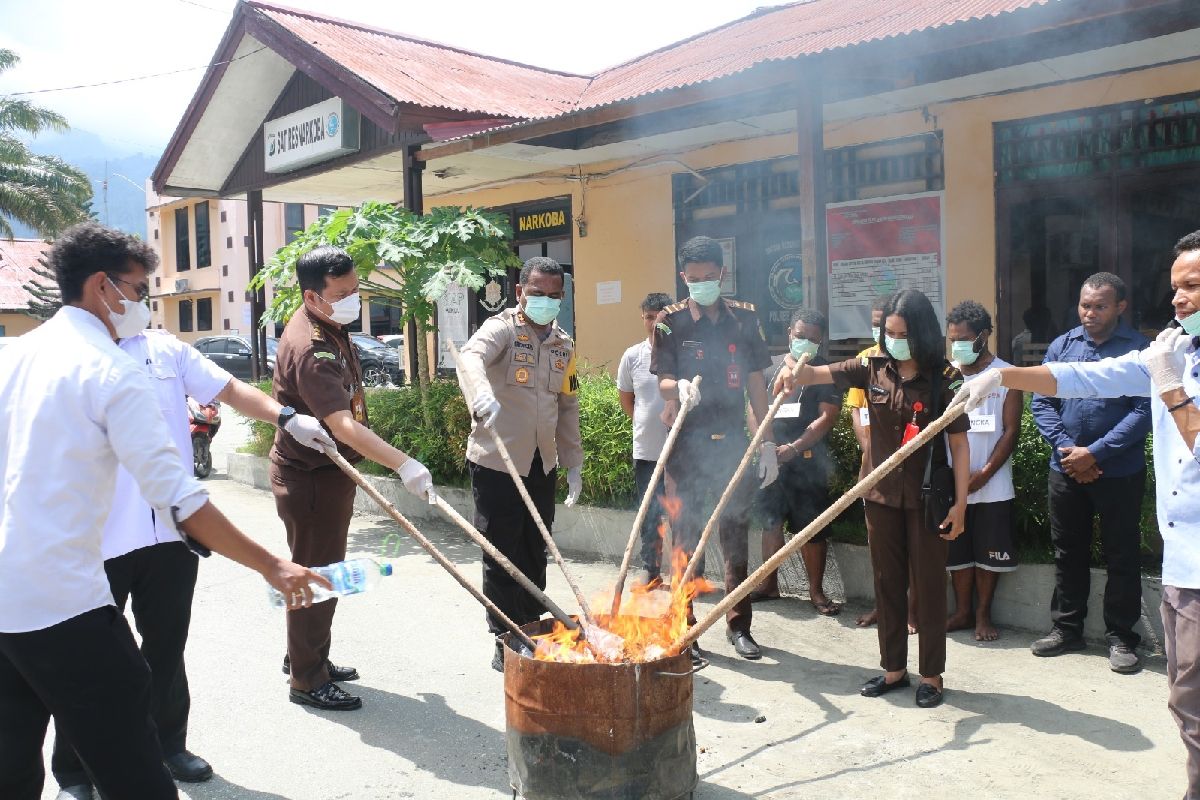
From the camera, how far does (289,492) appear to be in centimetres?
439

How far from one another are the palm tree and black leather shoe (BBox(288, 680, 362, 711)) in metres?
33.8

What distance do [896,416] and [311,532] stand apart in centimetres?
279

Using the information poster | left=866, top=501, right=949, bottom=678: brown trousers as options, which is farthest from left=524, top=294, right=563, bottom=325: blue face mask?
the information poster

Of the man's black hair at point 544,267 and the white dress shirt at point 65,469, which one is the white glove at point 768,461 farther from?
the white dress shirt at point 65,469

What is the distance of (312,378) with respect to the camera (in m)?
4.21

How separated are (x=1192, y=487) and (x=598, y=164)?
9.93 m

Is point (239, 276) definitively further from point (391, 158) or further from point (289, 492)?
point (289, 492)

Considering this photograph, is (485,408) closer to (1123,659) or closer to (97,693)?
(97,693)

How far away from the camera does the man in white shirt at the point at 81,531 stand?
243cm

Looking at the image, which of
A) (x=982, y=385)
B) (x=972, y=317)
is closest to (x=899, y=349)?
(x=972, y=317)

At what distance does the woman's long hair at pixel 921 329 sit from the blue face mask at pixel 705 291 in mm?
951

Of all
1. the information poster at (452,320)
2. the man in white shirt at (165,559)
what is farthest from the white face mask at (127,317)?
the information poster at (452,320)

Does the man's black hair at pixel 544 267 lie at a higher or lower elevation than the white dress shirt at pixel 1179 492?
higher

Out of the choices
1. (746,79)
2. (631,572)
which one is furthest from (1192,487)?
(746,79)
